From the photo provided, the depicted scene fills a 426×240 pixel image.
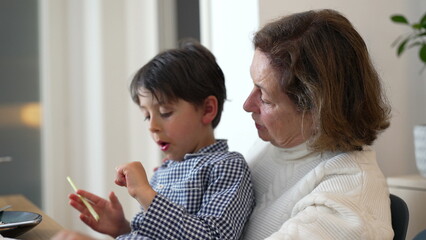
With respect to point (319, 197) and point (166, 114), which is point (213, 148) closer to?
point (166, 114)

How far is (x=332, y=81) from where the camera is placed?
3.52 ft

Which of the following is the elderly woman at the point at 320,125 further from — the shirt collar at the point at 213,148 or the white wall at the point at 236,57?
the white wall at the point at 236,57

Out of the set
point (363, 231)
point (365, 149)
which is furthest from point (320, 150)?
point (363, 231)

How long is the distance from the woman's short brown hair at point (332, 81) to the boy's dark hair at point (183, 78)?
0.38m

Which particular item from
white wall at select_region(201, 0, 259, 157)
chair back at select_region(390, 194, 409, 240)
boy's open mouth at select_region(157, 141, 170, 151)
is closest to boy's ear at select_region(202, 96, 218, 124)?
boy's open mouth at select_region(157, 141, 170, 151)

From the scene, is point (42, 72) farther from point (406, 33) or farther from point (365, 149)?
point (365, 149)

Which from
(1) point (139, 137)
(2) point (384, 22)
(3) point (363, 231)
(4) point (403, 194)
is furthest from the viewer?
(1) point (139, 137)

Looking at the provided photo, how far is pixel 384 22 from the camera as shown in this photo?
→ 208 centimetres

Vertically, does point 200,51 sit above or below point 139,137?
above

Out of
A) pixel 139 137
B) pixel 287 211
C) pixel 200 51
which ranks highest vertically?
pixel 200 51

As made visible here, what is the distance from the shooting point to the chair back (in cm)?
104

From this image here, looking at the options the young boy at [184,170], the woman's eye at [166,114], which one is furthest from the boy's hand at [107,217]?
the woman's eye at [166,114]

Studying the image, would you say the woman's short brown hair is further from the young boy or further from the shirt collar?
the shirt collar

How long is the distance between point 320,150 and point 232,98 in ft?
2.69
